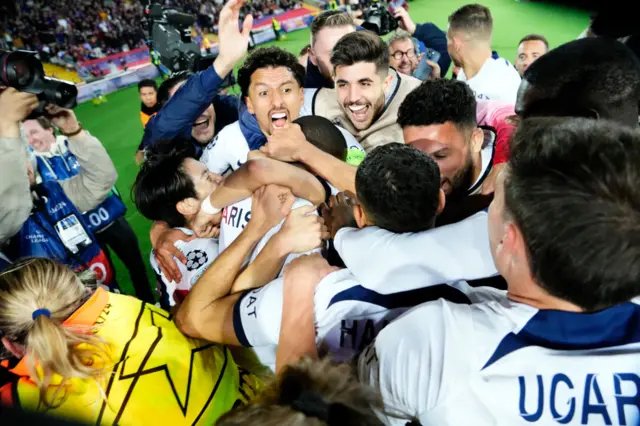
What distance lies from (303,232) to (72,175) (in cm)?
226

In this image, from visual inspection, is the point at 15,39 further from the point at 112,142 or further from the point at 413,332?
the point at 413,332

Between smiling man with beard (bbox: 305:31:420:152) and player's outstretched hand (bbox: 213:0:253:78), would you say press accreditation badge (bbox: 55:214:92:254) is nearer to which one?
player's outstretched hand (bbox: 213:0:253:78)

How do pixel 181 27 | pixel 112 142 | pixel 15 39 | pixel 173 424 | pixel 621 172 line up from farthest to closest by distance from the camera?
pixel 15 39
pixel 112 142
pixel 181 27
pixel 173 424
pixel 621 172

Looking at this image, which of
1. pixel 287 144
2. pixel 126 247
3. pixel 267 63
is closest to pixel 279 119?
pixel 267 63

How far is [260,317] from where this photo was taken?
1278mm

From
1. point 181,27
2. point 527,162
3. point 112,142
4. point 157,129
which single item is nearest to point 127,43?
point 112,142

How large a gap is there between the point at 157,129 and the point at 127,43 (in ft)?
60.6

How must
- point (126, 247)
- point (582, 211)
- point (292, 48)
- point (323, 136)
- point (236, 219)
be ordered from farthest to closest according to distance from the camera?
point (292, 48) → point (126, 247) → point (323, 136) → point (236, 219) → point (582, 211)

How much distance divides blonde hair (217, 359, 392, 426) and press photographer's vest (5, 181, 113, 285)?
6.56 ft

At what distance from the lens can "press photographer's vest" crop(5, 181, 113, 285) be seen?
2.25 m

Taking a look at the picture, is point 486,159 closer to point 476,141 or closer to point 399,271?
point 476,141

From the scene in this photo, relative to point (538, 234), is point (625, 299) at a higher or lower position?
lower

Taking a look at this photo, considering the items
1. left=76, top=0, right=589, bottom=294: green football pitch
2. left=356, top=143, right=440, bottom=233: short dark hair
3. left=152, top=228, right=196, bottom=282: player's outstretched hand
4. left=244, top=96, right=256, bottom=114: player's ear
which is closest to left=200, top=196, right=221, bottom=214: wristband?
left=152, top=228, right=196, bottom=282: player's outstretched hand

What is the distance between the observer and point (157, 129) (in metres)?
2.58
